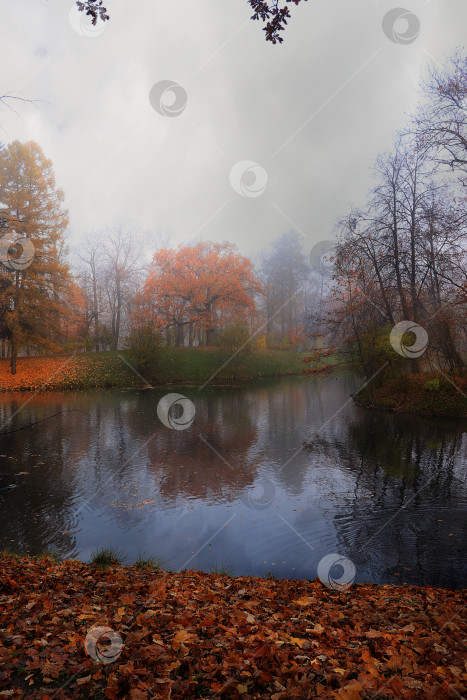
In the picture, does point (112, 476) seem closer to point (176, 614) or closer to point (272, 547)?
point (272, 547)

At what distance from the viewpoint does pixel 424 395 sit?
64.4 feet

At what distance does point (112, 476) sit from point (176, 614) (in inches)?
288

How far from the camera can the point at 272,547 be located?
280 inches
